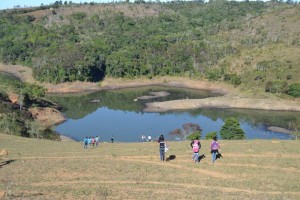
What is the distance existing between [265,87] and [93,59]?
72.6 meters

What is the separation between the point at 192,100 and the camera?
14425cm

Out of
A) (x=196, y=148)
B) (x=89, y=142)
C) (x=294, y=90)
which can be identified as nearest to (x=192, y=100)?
(x=294, y=90)

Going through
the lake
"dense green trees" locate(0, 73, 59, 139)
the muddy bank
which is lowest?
the lake

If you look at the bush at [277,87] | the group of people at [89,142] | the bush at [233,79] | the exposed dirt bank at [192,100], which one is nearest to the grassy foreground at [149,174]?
the group of people at [89,142]

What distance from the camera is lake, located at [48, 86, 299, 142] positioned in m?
109

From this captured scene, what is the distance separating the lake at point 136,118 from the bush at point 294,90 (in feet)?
45.1

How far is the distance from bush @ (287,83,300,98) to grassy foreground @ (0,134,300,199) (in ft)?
334

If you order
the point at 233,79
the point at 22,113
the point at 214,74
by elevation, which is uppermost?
the point at 214,74

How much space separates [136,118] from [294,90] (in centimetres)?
5356

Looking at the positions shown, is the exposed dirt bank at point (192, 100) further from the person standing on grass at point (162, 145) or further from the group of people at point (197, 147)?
the group of people at point (197, 147)

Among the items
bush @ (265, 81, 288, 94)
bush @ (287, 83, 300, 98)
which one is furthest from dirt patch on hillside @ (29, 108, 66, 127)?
bush @ (287, 83, 300, 98)

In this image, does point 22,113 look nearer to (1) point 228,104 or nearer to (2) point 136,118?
(2) point 136,118

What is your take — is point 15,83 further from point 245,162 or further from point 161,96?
point 245,162

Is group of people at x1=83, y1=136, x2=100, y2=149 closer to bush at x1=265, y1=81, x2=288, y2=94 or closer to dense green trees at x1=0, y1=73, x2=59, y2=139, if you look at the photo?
dense green trees at x1=0, y1=73, x2=59, y2=139
